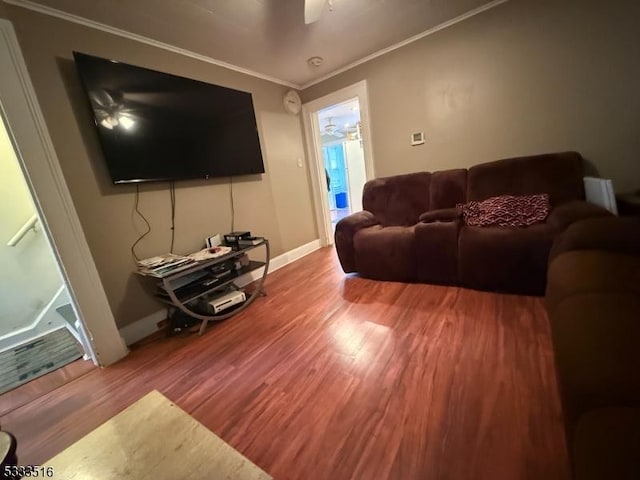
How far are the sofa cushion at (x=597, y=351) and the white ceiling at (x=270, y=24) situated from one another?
7.56 feet

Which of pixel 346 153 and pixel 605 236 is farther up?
pixel 346 153

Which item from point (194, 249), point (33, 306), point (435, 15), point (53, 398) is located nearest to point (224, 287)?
point (194, 249)

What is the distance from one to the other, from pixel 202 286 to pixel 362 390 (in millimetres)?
1392

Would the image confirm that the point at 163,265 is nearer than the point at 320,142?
Yes

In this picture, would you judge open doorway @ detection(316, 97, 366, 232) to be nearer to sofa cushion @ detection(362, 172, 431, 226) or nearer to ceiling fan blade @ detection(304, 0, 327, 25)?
sofa cushion @ detection(362, 172, 431, 226)

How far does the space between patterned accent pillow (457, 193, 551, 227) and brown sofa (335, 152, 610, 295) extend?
68 millimetres

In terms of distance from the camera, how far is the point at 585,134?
6.77 ft

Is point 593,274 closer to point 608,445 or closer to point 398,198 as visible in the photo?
point 608,445

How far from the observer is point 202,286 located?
77.2 inches

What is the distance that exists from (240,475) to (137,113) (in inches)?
87.8

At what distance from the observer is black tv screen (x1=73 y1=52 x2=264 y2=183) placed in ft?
5.58

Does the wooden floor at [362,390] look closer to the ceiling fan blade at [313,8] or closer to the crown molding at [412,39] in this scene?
the ceiling fan blade at [313,8]

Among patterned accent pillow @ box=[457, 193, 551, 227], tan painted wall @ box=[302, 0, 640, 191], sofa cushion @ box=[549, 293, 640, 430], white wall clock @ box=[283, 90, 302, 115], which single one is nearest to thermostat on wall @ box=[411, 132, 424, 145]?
tan painted wall @ box=[302, 0, 640, 191]

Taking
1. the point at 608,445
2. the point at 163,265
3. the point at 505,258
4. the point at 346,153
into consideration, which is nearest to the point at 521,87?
the point at 505,258
